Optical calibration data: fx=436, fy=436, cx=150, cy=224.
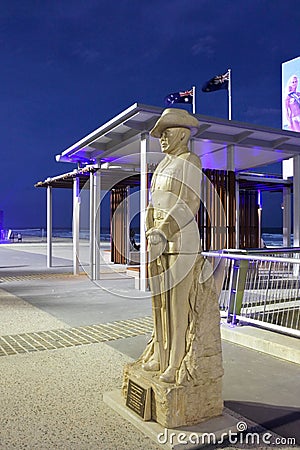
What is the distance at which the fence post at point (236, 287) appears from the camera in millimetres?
5906

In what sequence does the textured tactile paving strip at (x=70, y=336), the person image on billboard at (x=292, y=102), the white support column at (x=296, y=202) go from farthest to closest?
the person image on billboard at (x=292, y=102) < the white support column at (x=296, y=202) < the textured tactile paving strip at (x=70, y=336)

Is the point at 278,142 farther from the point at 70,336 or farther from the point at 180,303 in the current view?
the point at 180,303

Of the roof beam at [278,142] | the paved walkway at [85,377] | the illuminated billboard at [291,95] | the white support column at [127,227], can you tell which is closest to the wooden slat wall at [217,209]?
the roof beam at [278,142]

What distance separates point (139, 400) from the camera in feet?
10.6

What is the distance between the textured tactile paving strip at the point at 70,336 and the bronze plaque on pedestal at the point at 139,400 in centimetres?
201

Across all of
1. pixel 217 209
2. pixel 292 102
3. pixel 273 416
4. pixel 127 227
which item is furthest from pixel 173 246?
pixel 292 102

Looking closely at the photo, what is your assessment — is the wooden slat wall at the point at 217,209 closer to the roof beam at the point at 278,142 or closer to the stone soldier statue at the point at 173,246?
the roof beam at the point at 278,142

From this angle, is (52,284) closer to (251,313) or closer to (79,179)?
(79,179)

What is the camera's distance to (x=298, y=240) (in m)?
11.7

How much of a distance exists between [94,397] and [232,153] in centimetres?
795

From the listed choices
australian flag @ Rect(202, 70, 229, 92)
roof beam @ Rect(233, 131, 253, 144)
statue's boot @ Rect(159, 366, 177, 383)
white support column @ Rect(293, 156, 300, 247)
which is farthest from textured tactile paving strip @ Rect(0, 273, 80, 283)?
statue's boot @ Rect(159, 366, 177, 383)

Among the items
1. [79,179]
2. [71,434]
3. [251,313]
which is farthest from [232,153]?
[71,434]

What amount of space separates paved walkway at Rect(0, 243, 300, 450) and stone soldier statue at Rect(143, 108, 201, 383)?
0.67 meters

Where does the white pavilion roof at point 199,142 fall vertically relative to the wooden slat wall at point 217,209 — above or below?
above
